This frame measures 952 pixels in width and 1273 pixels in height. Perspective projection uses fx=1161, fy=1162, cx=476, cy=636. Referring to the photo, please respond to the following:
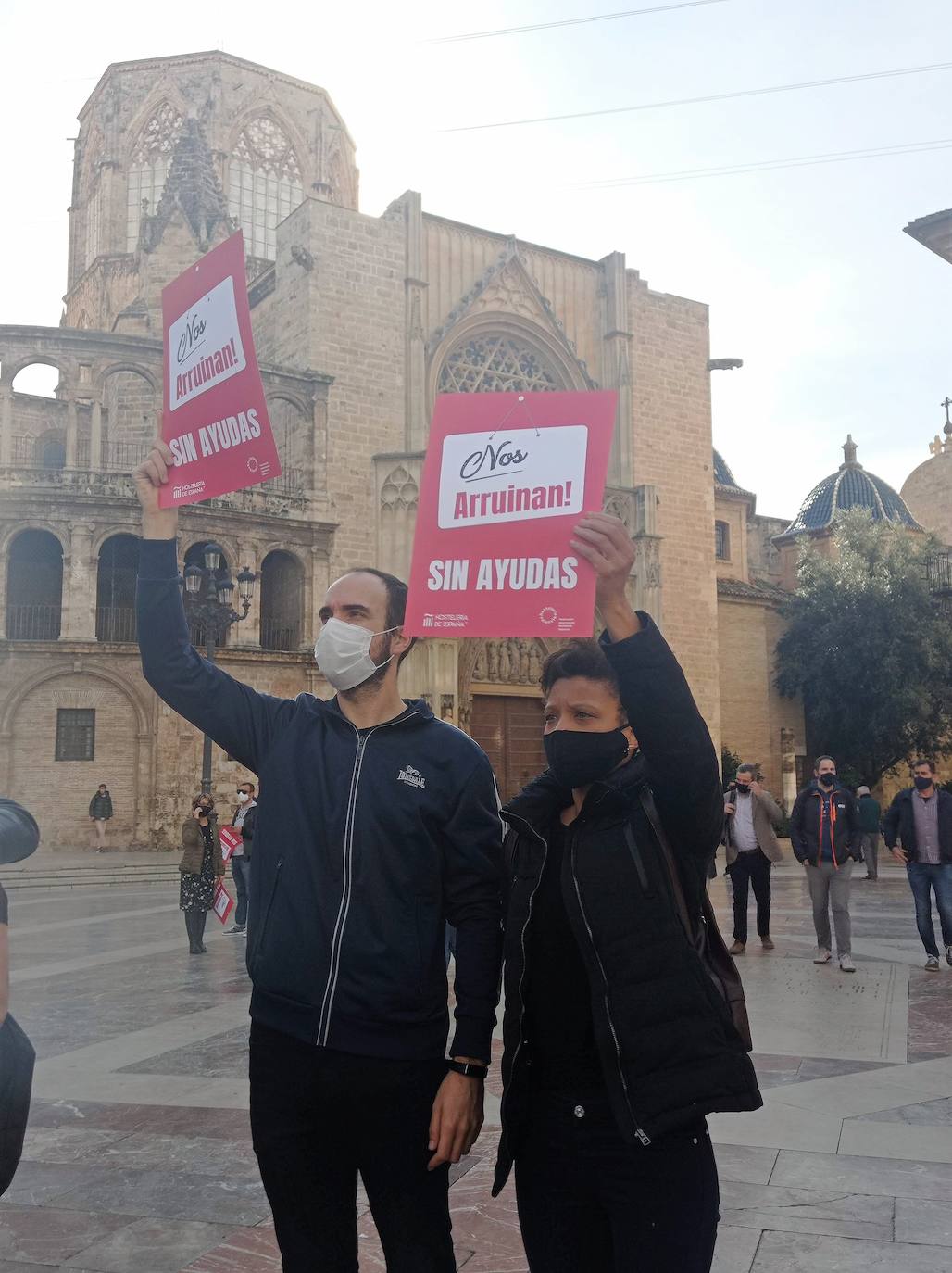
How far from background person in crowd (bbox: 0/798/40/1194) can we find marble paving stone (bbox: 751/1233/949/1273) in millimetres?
2333

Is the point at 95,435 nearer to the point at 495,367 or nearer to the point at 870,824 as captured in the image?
the point at 495,367

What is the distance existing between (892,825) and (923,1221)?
22.1 ft

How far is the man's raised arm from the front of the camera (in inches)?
116

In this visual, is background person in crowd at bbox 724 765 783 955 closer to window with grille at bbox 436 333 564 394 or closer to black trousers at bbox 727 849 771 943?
black trousers at bbox 727 849 771 943

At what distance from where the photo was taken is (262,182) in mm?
42750

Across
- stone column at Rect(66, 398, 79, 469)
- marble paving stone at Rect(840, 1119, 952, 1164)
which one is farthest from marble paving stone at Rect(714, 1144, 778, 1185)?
stone column at Rect(66, 398, 79, 469)

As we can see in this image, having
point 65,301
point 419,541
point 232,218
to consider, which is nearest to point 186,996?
point 419,541

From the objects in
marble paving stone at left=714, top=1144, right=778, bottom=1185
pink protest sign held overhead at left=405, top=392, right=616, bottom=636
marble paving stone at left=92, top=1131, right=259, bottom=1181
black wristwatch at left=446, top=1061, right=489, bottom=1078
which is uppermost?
pink protest sign held overhead at left=405, top=392, right=616, bottom=636

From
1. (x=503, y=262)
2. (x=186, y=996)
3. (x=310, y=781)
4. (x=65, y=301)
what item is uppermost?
(x=65, y=301)

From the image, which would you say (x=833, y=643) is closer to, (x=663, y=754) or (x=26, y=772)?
(x=26, y=772)

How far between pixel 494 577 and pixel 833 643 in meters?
36.1

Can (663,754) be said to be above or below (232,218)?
below

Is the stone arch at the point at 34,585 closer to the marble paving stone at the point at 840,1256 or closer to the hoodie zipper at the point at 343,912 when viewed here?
the marble paving stone at the point at 840,1256

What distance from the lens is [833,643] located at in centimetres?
3753
